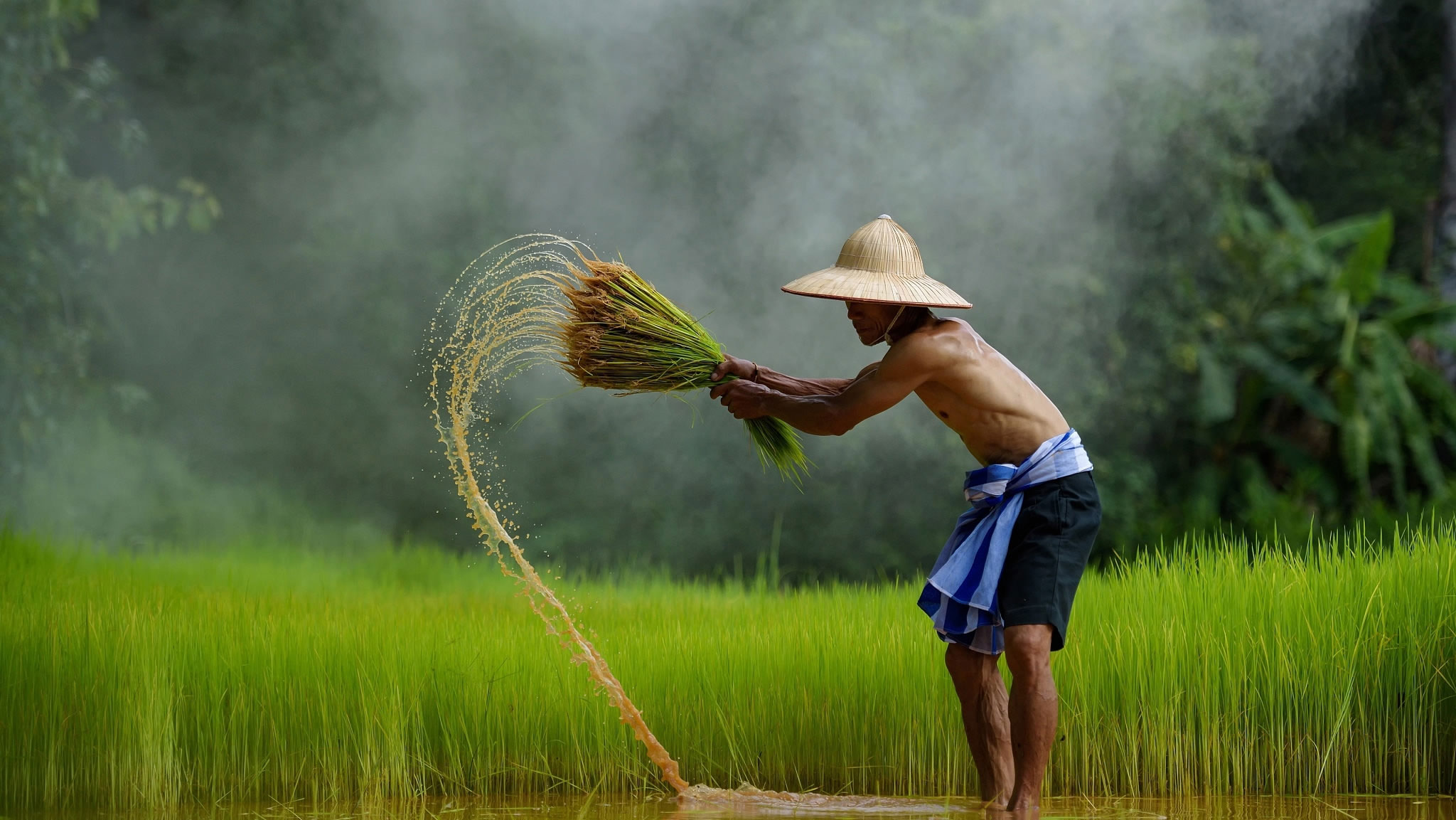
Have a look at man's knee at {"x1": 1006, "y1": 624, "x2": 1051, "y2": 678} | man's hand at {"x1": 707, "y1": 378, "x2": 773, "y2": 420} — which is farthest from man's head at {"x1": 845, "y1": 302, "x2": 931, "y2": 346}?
man's knee at {"x1": 1006, "y1": 624, "x2": 1051, "y2": 678}

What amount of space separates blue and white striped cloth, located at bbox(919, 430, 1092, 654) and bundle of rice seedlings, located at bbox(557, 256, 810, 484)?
0.78 meters

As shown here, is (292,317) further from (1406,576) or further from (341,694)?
(1406,576)

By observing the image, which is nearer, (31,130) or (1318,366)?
(31,130)

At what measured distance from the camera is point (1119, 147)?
858cm

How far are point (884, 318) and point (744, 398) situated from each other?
420 millimetres

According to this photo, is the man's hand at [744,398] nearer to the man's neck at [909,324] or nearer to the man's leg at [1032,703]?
the man's neck at [909,324]

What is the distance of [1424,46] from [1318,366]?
307 cm

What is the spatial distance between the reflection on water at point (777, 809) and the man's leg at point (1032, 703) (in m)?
0.11

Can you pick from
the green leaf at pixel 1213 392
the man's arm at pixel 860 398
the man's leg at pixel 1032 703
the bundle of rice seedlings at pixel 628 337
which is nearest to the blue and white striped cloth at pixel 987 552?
the man's leg at pixel 1032 703

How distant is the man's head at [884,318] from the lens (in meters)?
3.15

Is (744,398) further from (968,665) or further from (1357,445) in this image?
(1357,445)

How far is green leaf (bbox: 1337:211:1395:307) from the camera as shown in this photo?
7.69 meters

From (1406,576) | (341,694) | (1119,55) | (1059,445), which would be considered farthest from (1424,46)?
(341,694)

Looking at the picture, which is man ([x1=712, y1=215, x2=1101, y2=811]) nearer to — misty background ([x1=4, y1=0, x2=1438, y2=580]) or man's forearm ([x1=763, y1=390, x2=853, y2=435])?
man's forearm ([x1=763, y1=390, x2=853, y2=435])
